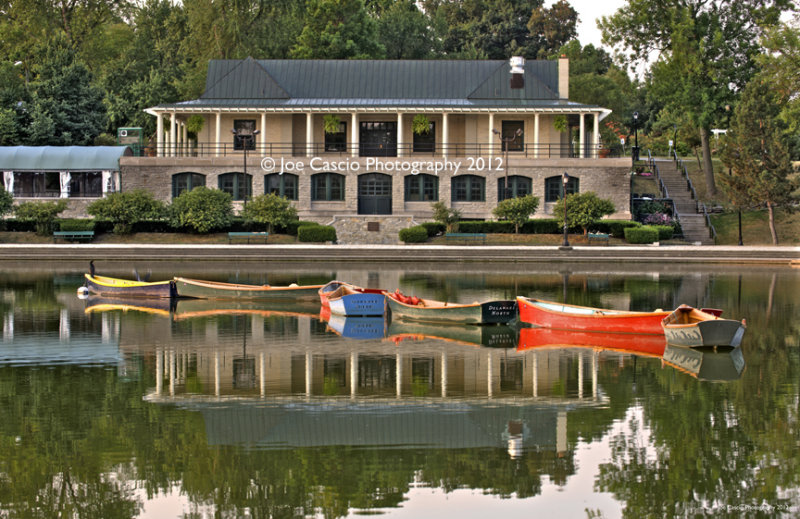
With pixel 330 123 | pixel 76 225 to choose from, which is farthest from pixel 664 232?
pixel 76 225

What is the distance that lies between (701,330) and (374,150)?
4033cm

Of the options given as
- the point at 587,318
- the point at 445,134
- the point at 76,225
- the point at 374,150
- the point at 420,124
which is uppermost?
the point at 420,124

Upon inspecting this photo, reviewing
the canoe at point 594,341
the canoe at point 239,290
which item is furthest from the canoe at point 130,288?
the canoe at point 594,341

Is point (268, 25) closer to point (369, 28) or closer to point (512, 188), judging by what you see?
point (369, 28)

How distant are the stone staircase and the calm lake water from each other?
83.6ft

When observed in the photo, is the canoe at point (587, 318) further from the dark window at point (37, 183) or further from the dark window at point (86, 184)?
the dark window at point (37, 183)

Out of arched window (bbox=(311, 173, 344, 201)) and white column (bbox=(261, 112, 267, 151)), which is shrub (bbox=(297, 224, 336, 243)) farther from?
white column (bbox=(261, 112, 267, 151))

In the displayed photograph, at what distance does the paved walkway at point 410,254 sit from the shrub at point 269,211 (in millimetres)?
3896

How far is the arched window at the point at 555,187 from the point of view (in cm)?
5572

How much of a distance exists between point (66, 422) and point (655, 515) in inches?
349

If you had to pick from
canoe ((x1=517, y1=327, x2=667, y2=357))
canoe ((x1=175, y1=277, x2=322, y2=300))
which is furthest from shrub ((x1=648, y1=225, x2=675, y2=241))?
canoe ((x1=517, y1=327, x2=667, y2=357))

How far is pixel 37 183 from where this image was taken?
57.8 meters

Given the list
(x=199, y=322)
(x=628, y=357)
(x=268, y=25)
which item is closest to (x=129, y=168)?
(x=268, y=25)

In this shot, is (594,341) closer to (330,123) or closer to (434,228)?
(434,228)
